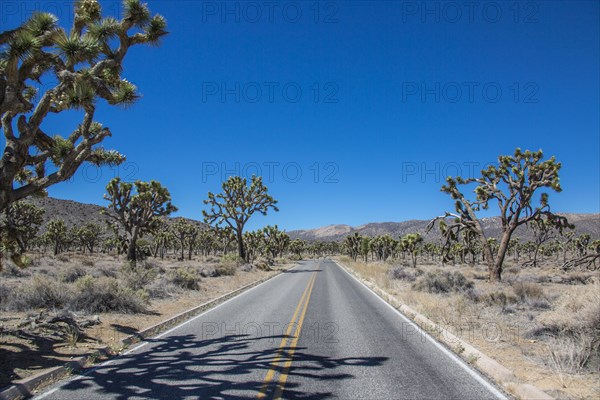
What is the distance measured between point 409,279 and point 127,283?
18.8 m

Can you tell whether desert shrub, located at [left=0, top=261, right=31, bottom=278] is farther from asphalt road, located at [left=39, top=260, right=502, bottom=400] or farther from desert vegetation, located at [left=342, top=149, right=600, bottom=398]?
desert vegetation, located at [left=342, top=149, right=600, bottom=398]

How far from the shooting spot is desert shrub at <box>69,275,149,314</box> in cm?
1263

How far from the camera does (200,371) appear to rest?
7117 millimetres

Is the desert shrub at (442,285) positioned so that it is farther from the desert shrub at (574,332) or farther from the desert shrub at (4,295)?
the desert shrub at (4,295)

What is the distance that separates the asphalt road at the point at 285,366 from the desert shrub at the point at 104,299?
2.52 meters

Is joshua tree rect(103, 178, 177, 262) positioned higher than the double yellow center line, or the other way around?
joshua tree rect(103, 178, 177, 262)

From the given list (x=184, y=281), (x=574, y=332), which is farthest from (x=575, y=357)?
(x=184, y=281)

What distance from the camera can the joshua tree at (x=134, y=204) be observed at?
2794 centimetres

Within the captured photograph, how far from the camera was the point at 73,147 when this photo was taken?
9016 mm

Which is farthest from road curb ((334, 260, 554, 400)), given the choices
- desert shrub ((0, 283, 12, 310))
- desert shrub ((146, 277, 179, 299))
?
desert shrub ((0, 283, 12, 310))

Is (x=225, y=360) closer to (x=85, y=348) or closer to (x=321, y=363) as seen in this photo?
(x=321, y=363)

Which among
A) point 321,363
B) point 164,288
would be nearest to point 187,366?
point 321,363

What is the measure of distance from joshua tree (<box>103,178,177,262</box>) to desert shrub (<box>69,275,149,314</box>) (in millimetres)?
14628

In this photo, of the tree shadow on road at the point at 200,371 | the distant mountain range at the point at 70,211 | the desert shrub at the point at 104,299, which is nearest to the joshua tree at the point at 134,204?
the desert shrub at the point at 104,299
